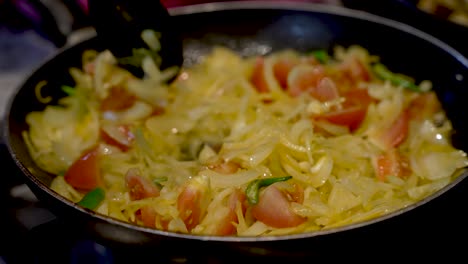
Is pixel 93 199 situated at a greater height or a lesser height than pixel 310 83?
lesser

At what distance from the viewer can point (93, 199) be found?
153 centimetres

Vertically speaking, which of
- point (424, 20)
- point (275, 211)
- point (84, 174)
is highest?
point (424, 20)

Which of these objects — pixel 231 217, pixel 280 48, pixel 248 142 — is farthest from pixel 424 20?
pixel 231 217

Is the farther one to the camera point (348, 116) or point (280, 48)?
point (280, 48)

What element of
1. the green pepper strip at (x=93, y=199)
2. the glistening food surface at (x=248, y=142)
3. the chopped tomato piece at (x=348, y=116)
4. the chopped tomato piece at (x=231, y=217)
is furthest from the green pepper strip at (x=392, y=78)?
the green pepper strip at (x=93, y=199)

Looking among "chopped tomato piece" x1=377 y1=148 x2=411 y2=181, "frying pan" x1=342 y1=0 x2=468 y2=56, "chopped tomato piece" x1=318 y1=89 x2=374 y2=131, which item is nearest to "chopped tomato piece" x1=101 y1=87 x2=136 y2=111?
"chopped tomato piece" x1=318 y1=89 x2=374 y2=131

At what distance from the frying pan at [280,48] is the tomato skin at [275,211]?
178mm

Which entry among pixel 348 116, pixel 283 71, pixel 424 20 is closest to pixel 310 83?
pixel 283 71

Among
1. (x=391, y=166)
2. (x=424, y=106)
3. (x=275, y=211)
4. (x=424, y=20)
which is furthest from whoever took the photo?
(x=424, y=20)

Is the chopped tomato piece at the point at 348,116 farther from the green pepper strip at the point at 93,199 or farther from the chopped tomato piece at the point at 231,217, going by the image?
the green pepper strip at the point at 93,199

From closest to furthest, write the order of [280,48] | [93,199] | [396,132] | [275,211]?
1. [275,211]
2. [93,199]
3. [396,132]
4. [280,48]

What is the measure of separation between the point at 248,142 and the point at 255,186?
0.29m

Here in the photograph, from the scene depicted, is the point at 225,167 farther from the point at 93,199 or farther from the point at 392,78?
the point at 392,78

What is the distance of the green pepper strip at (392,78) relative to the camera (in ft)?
6.79
